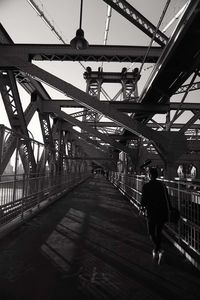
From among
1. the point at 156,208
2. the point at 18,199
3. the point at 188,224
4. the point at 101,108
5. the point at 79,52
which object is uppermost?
the point at 79,52

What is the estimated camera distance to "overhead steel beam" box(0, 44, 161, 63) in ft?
34.8

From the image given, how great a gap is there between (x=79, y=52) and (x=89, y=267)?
816 centimetres

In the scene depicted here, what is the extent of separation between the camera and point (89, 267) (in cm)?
496

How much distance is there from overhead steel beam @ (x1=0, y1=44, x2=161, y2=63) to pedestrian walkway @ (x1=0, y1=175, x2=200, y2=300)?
642 centimetres

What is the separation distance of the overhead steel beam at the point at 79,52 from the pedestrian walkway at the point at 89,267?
6423 mm

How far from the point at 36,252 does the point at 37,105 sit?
37.1 feet

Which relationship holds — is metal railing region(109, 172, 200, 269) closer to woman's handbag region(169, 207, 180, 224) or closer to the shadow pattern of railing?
woman's handbag region(169, 207, 180, 224)

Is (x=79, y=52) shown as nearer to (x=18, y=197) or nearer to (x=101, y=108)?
(x=101, y=108)

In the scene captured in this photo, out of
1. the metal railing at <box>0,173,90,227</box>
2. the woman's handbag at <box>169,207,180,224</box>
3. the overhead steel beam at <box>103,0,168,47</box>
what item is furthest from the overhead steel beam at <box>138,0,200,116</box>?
the metal railing at <box>0,173,90,227</box>

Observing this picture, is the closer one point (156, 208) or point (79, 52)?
point (156, 208)

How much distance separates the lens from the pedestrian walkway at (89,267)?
3953mm

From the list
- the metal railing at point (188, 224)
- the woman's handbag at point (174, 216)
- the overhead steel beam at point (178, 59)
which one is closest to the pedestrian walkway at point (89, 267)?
the metal railing at point (188, 224)

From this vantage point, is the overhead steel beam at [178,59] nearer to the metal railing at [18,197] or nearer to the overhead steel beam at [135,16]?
the overhead steel beam at [135,16]

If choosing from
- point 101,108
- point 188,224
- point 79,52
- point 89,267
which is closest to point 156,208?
point 188,224
